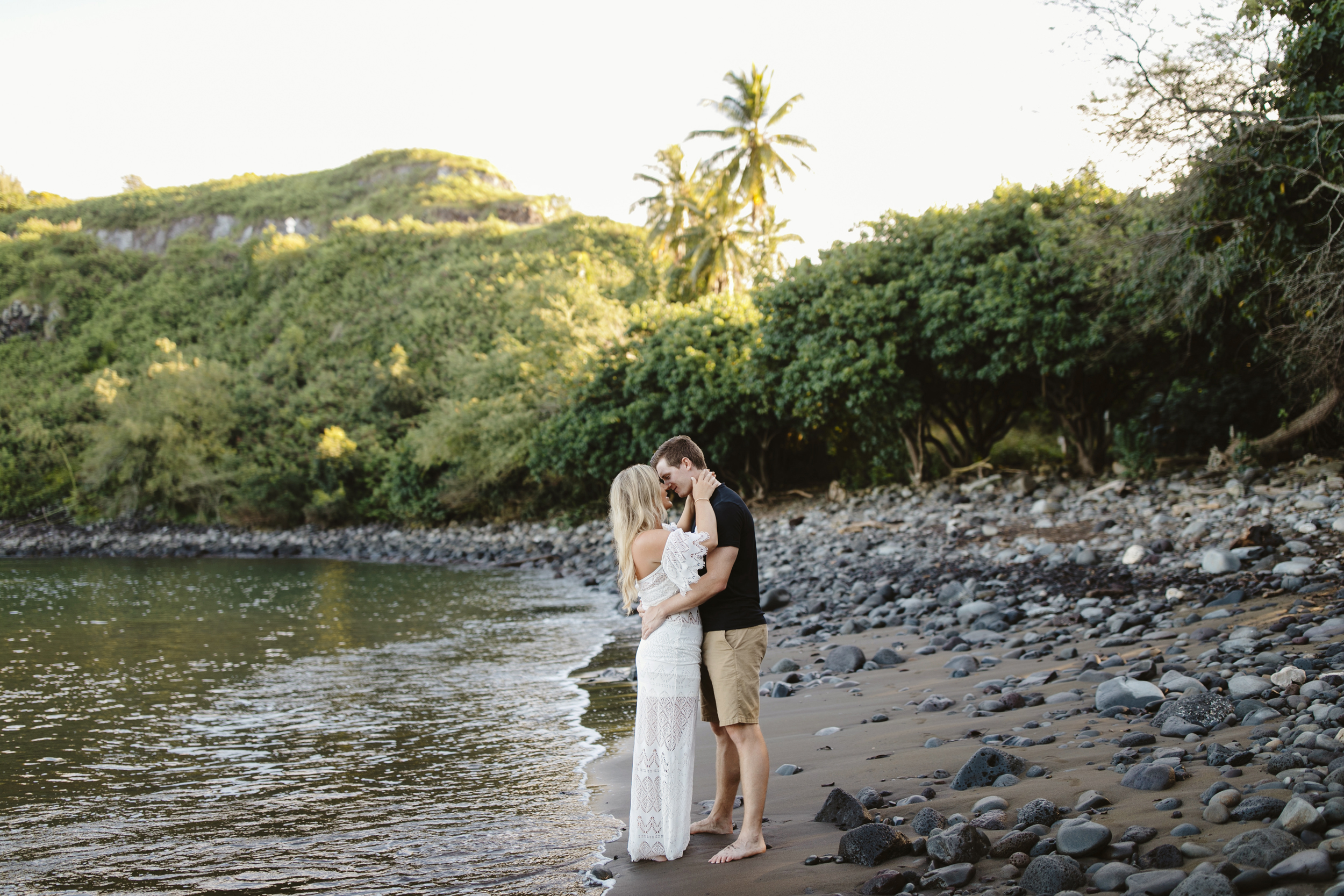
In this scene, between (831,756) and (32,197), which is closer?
(831,756)

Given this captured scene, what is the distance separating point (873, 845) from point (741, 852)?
69cm

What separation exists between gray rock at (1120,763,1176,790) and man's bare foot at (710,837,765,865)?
5.28 ft

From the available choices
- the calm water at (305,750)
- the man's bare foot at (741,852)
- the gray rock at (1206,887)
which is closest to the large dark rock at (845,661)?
the calm water at (305,750)

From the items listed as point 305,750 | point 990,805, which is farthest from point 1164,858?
point 305,750

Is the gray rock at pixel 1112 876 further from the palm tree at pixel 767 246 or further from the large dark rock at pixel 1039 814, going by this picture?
the palm tree at pixel 767 246

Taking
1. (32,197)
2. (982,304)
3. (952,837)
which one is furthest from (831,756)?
(32,197)

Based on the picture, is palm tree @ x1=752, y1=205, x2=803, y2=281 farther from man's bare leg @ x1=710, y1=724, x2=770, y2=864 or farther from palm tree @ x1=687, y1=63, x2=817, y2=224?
man's bare leg @ x1=710, y1=724, x2=770, y2=864

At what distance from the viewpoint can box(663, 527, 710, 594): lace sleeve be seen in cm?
430

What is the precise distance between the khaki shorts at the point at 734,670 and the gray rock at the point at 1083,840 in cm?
142

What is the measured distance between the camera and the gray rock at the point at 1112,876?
303 cm

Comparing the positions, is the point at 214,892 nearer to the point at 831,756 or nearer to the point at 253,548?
the point at 831,756

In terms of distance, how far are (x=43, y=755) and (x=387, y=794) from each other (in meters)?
3.78

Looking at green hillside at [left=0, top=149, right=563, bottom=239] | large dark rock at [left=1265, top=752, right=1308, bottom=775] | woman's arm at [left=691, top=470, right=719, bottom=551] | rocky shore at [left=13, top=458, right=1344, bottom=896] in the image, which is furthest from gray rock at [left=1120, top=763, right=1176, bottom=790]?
green hillside at [left=0, top=149, right=563, bottom=239]

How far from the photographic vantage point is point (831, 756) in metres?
5.56
